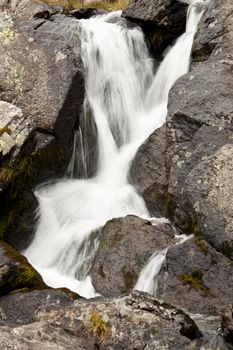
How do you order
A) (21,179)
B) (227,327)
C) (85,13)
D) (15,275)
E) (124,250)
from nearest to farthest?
(227,327)
(15,275)
(124,250)
(21,179)
(85,13)

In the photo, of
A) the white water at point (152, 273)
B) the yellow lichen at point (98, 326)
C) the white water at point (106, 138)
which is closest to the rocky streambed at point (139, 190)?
the yellow lichen at point (98, 326)

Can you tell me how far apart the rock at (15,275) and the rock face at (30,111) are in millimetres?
2368

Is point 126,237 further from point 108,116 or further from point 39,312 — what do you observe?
point 108,116

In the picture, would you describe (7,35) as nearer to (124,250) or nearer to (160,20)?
(160,20)

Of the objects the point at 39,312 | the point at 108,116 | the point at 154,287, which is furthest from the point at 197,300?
the point at 108,116

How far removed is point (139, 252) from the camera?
1041cm

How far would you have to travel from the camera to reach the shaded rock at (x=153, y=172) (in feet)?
40.4

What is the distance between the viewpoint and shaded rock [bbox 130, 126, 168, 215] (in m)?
12.3

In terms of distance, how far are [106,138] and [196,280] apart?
239 inches

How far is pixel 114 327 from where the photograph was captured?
22.2 feet

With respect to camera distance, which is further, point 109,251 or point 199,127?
point 199,127

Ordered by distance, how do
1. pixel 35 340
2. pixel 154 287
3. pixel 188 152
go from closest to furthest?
pixel 35 340
pixel 154 287
pixel 188 152

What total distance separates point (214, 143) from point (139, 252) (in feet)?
9.41

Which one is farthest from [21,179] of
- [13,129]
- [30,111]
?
[30,111]
